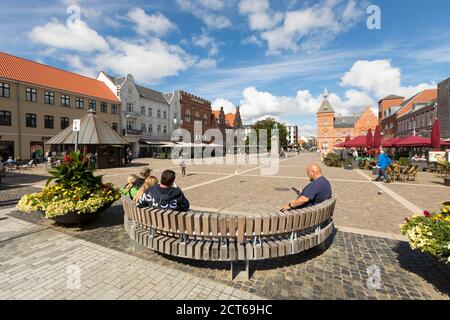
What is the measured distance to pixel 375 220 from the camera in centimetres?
630

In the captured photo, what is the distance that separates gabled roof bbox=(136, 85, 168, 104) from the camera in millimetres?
44888

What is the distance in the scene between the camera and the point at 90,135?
2048cm

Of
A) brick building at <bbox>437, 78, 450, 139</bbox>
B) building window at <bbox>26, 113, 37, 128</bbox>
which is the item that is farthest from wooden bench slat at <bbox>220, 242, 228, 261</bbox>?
brick building at <bbox>437, 78, 450, 139</bbox>

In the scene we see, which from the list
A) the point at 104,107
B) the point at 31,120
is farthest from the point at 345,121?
the point at 31,120

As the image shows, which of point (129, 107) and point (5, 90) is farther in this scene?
point (129, 107)

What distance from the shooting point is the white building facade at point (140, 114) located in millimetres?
39625

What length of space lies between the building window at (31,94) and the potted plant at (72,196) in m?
29.4

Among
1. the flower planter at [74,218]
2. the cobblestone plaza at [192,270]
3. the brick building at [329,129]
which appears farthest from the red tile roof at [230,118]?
the cobblestone plaza at [192,270]

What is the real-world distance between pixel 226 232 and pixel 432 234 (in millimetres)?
2778

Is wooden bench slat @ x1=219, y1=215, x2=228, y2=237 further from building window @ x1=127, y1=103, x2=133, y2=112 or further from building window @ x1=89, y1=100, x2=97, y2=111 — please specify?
building window @ x1=127, y1=103, x2=133, y2=112

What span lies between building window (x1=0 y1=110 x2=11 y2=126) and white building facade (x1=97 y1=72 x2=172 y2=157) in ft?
50.6

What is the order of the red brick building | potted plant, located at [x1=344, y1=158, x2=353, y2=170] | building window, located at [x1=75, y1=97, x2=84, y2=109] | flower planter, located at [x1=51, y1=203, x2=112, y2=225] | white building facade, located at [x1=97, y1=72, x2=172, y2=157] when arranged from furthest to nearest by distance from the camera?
the red brick building
white building facade, located at [x1=97, y1=72, x2=172, y2=157]
building window, located at [x1=75, y1=97, x2=84, y2=109]
potted plant, located at [x1=344, y1=158, x2=353, y2=170]
flower planter, located at [x1=51, y1=203, x2=112, y2=225]

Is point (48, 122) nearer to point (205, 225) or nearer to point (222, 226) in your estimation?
point (205, 225)

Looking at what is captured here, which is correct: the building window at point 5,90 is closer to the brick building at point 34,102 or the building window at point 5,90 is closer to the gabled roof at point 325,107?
the brick building at point 34,102
